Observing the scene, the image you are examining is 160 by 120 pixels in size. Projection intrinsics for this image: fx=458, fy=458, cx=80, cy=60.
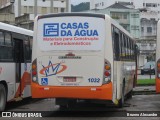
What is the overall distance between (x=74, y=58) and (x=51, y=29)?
3.73 ft

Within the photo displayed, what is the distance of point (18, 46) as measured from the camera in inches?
673

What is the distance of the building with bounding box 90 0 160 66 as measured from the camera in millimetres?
97312

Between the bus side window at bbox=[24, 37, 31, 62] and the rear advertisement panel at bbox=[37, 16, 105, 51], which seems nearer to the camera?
the rear advertisement panel at bbox=[37, 16, 105, 51]

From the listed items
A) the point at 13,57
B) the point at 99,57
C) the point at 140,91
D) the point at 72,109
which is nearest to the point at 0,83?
the point at 13,57

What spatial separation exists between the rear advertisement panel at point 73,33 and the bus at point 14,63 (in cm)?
204

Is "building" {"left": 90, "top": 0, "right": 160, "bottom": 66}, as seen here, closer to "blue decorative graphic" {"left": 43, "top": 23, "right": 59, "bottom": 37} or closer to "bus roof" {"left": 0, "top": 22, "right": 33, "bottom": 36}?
"bus roof" {"left": 0, "top": 22, "right": 33, "bottom": 36}

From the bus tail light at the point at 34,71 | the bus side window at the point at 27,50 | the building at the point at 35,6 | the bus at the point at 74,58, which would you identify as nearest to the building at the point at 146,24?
the building at the point at 35,6

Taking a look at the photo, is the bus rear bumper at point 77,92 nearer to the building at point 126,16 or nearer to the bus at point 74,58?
the bus at point 74,58

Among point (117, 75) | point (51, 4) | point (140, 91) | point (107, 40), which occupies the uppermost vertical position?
point (51, 4)

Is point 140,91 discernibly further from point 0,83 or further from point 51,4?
point 51,4

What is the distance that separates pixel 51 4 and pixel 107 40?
86.9 meters

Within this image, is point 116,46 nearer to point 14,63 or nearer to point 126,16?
point 14,63

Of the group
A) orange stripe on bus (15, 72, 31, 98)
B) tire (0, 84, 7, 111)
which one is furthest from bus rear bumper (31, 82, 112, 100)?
orange stripe on bus (15, 72, 31, 98)

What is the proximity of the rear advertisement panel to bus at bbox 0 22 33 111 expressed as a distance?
204 cm
